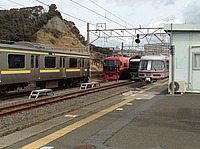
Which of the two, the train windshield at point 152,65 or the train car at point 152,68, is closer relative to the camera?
the train car at point 152,68

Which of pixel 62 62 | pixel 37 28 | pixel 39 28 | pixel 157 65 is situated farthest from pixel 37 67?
pixel 39 28

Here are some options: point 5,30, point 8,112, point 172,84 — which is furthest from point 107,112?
point 5,30

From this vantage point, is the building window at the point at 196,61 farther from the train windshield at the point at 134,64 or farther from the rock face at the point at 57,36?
the rock face at the point at 57,36

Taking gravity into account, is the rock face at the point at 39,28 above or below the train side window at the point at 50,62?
above

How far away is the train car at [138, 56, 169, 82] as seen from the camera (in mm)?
27312

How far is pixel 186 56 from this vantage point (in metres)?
18.3

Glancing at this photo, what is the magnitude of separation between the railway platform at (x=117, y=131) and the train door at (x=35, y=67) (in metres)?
9.69

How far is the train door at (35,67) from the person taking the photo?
21.2m

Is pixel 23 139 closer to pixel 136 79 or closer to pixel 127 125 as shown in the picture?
pixel 127 125

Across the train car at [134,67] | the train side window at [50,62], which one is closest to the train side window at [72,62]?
the train side window at [50,62]

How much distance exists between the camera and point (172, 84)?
17453mm

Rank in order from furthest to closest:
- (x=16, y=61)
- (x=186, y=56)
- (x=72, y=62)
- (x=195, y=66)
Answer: (x=72, y=62) < (x=16, y=61) < (x=186, y=56) < (x=195, y=66)

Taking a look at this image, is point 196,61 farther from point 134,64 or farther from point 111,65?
point 134,64

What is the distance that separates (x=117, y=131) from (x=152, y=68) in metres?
19.6
